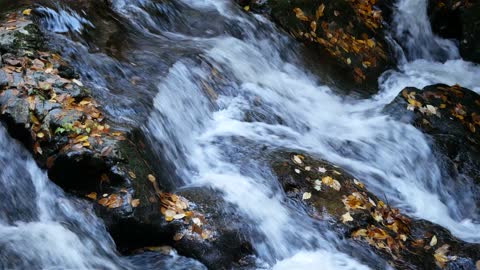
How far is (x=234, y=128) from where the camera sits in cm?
686

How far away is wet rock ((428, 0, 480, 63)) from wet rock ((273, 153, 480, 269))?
5.49 m

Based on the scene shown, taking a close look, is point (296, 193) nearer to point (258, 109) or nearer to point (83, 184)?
point (258, 109)

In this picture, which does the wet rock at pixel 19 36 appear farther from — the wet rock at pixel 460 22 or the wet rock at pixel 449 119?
the wet rock at pixel 460 22

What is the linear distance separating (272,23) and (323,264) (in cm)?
505

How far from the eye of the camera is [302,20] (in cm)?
952

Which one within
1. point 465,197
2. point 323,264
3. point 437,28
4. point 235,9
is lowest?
point 323,264

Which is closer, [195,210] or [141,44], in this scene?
[195,210]

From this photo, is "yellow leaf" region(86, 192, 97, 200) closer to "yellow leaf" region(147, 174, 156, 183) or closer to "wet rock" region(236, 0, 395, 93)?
"yellow leaf" region(147, 174, 156, 183)

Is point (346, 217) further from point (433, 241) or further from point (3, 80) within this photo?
point (3, 80)

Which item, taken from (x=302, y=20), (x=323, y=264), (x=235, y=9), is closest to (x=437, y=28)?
(x=302, y=20)

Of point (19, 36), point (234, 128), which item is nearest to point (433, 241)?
point (234, 128)

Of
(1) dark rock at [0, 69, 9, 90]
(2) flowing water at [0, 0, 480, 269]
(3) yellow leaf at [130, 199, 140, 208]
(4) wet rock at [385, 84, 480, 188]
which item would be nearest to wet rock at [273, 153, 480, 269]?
(2) flowing water at [0, 0, 480, 269]

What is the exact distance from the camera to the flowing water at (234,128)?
16.7 ft

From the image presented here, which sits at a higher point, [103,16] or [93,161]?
[103,16]
